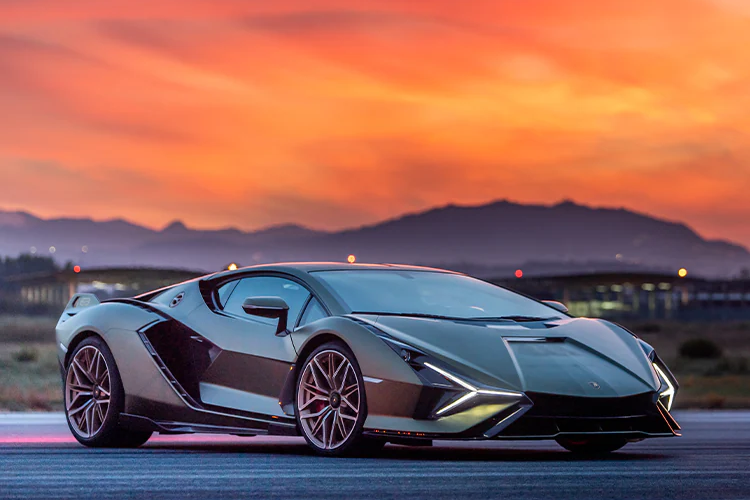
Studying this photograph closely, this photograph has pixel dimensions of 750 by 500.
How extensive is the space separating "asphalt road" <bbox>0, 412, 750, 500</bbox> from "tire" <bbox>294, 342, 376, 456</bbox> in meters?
0.16

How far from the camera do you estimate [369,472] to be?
773cm

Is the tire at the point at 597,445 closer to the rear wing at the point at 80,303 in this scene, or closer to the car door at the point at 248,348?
the car door at the point at 248,348

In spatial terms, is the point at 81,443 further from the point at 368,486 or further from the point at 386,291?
the point at 368,486

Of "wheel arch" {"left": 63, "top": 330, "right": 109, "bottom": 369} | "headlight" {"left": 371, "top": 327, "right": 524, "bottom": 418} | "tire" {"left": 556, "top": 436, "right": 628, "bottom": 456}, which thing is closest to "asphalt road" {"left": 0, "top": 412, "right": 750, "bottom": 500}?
"tire" {"left": 556, "top": 436, "right": 628, "bottom": 456}

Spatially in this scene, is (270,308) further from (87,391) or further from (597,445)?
(597,445)

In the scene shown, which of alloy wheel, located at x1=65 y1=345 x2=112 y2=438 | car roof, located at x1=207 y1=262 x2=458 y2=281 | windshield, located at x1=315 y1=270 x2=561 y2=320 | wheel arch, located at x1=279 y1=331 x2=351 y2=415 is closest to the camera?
wheel arch, located at x1=279 y1=331 x2=351 y2=415

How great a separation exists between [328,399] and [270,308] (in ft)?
2.98

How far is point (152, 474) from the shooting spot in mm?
7762

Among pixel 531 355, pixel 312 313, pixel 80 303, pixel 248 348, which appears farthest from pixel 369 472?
pixel 80 303

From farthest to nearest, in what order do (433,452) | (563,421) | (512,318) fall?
(512,318), (433,452), (563,421)

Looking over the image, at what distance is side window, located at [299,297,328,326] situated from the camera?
31.3ft

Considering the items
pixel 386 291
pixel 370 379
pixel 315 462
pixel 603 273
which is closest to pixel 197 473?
pixel 315 462

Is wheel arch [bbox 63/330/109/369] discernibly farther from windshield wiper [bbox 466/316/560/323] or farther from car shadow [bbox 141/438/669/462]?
windshield wiper [bbox 466/316/560/323]

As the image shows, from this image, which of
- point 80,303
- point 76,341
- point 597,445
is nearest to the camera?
point 597,445
